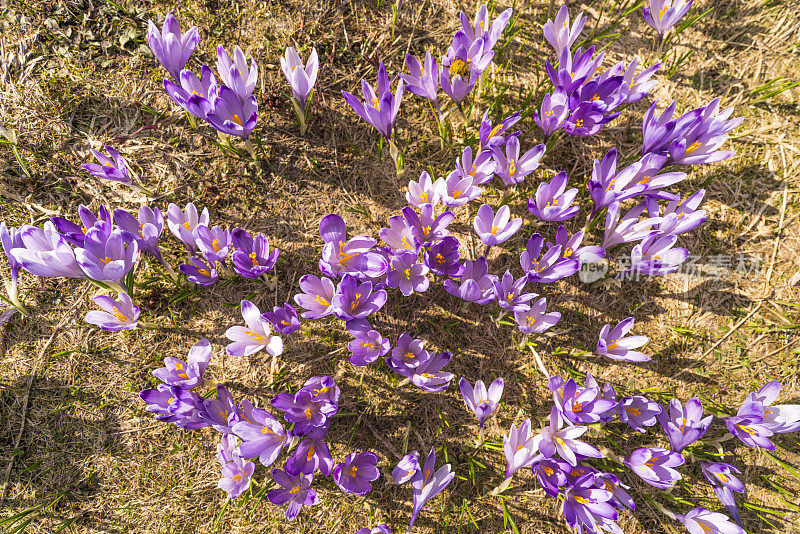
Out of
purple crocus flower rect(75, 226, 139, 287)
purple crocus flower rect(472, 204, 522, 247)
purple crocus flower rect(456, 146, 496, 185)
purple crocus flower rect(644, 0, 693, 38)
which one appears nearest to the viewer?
purple crocus flower rect(75, 226, 139, 287)

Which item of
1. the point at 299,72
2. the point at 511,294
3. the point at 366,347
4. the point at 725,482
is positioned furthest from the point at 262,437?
the point at 725,482

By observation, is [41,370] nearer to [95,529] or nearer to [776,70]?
[95,529]

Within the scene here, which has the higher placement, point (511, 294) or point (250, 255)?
point (250, 255)

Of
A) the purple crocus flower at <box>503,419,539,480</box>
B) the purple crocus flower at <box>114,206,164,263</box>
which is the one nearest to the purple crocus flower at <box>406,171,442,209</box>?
the purple crocus flower at <box>503,419,539,480</box>

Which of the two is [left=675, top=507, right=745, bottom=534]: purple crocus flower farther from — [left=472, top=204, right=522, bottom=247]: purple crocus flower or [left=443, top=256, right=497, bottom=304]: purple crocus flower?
[left=472, top=204, right=522, bottom=247]: purple crocus flower

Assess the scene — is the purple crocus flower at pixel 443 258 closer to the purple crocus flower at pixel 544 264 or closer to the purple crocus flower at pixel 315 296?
the purple crocus flower at pixel 544 264

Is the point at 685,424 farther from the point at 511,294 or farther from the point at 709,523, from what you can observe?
the point at 511,294

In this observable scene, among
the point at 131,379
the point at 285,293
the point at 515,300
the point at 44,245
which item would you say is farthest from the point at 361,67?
the point at 131,379

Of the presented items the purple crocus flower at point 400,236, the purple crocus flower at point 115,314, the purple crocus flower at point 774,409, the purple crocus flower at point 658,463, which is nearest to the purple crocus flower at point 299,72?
the purple crocus flower at point 400,236
